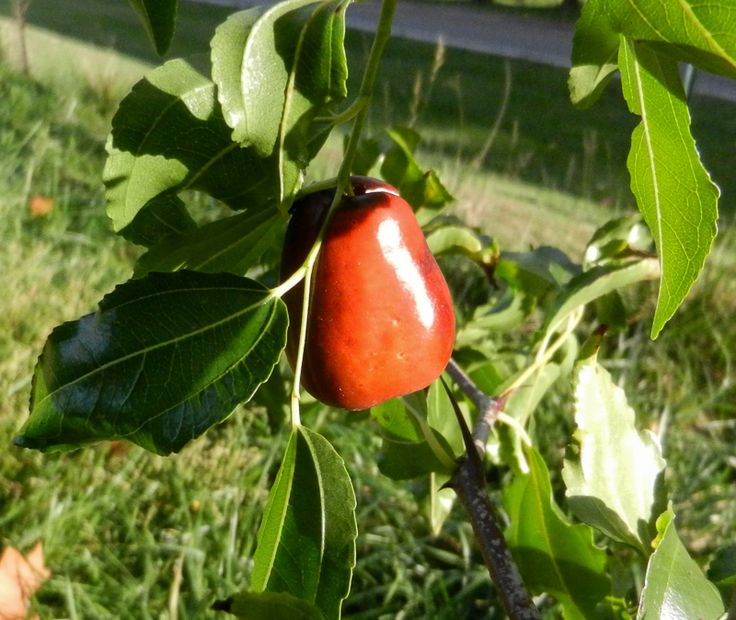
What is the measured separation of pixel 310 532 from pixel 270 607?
39mm

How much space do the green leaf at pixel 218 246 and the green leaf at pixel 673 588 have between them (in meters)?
0.25

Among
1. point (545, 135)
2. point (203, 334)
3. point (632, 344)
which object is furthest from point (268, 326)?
point (545, 135)

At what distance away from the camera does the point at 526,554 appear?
0.64 m

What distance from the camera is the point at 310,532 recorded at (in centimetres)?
43

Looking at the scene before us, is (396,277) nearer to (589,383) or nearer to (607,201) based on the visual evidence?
(589,383)

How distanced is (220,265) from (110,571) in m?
0.86

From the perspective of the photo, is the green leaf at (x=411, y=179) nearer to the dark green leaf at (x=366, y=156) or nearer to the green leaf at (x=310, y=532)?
the dark green leaf at (x=366, y=156)

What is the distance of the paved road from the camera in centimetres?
554

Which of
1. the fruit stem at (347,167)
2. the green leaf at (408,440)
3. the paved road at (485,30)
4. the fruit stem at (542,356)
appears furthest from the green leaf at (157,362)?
the paved road at (485,30)

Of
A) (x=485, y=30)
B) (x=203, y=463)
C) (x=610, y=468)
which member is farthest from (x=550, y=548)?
(x=485, y=30)

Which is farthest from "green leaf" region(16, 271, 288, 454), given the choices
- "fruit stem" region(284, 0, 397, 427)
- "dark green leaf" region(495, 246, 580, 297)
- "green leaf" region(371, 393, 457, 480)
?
"dark green leaf" region(495, 246, 580, 297)

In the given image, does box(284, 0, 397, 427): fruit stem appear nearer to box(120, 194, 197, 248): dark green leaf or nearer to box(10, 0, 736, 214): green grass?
box(120, 194, 197, 248): dark green leaf

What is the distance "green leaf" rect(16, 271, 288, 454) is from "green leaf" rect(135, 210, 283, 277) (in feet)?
0.18

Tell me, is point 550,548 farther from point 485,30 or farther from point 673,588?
point 485,30
